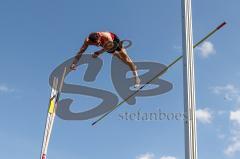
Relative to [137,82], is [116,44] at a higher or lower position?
higher

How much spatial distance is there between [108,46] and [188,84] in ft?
Result: 13.4

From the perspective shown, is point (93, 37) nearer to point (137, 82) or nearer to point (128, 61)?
point (128, 61)

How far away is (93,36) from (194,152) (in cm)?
478

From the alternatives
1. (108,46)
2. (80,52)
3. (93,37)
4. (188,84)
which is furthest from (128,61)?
(188,84)

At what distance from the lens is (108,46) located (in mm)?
10516

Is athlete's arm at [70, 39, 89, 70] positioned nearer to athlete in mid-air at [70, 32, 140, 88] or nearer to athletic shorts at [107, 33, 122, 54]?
athlete in mid-air at [70, 32, 140, 88]

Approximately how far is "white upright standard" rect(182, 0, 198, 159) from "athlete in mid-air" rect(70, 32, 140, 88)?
3069 millimetres

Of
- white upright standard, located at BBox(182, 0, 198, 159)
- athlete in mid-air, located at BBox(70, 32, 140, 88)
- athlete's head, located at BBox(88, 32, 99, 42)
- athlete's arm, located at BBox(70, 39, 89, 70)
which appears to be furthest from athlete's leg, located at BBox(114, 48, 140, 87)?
white upright standard, located at BBox(182, 0, 198, 159)

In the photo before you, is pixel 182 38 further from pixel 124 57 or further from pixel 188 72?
pixel 124 57

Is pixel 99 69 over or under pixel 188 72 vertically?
over

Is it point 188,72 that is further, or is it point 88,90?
point 88,90

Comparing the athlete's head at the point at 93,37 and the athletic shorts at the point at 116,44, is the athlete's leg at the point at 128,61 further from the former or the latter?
the athlete's head at the point at 93,37

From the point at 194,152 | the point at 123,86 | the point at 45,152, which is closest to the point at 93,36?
the point at 123,86

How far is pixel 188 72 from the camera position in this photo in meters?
6.89
